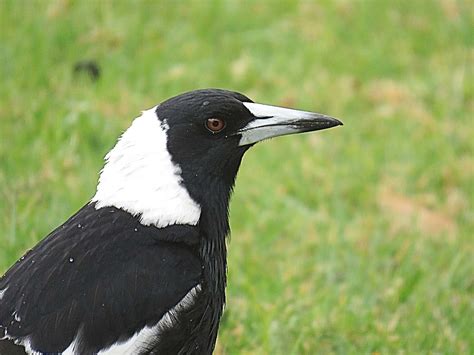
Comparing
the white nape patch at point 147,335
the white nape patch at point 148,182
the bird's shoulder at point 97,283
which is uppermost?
the white nape patch at point 148,182

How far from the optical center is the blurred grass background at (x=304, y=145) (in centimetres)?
397

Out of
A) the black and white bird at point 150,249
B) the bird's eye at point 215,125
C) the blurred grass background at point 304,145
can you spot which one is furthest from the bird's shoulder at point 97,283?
the blurred grass background at point 304,145

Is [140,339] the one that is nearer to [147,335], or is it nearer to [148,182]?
[147,335]

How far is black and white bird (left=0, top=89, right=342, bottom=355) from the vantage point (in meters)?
2.88

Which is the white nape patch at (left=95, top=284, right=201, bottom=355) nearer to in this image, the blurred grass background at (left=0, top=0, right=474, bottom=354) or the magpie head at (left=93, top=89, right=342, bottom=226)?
the magpie head at (left=93, top=89, right=342, bottom=226)

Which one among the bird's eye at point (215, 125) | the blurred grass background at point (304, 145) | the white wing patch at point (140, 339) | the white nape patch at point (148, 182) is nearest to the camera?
the white wing patch at point (140, 339)

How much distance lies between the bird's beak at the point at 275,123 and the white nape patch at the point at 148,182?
0.24m

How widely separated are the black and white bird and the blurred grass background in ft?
2.28

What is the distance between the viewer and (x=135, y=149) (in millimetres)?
3174

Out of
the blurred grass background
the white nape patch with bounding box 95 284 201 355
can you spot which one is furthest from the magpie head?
the blurred grass background

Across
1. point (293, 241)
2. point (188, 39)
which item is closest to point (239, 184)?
point (293, 241)

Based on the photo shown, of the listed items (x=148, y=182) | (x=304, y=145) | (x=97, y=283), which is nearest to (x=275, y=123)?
(x=148, y=182)

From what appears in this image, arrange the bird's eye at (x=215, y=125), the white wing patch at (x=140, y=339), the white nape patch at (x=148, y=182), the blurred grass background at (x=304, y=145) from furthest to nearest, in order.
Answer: the blurred grass background at (x=304, y=145)
the bird's eye at (x=215, y=125)
the white nape patch at (x=148, y=182)
the white wing patch at (x=140, y=339)

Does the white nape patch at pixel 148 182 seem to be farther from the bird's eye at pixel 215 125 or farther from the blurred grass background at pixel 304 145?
the blurred grass background at pixel 304 145
